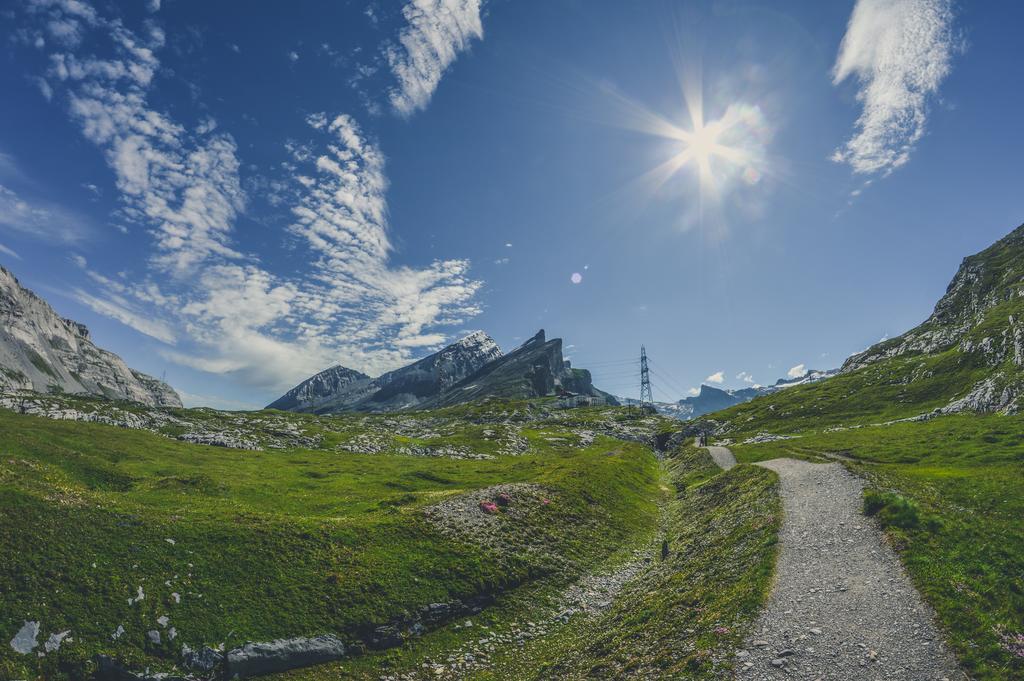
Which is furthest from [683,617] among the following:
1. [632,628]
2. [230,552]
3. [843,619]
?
[230,552]

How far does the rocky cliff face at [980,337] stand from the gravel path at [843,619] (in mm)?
82610

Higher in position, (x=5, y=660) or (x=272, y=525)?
(x=272, y=525)

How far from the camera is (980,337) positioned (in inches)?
4596

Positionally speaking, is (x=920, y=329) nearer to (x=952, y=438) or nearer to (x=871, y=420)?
(x=871, y=420)

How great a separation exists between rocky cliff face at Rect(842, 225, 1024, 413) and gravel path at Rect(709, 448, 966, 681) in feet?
271

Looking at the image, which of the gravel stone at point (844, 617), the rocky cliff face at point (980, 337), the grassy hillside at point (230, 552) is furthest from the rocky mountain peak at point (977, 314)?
the grassy hillside at point (230, 552)

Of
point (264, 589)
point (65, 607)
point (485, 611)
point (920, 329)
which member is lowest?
point (485, 611)

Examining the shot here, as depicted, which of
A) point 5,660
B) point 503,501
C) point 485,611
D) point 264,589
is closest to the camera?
point 5,660

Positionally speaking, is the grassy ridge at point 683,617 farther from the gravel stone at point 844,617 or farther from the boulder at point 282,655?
the boulder at point 282,655

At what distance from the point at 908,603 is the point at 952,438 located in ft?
202

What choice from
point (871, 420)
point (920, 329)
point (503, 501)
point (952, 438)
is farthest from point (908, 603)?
point (920, 329)

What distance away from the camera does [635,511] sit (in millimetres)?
50094

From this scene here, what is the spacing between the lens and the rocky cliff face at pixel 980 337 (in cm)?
8550

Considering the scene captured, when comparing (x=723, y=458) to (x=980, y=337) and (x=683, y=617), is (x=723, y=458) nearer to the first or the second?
(x=683, y=617)
